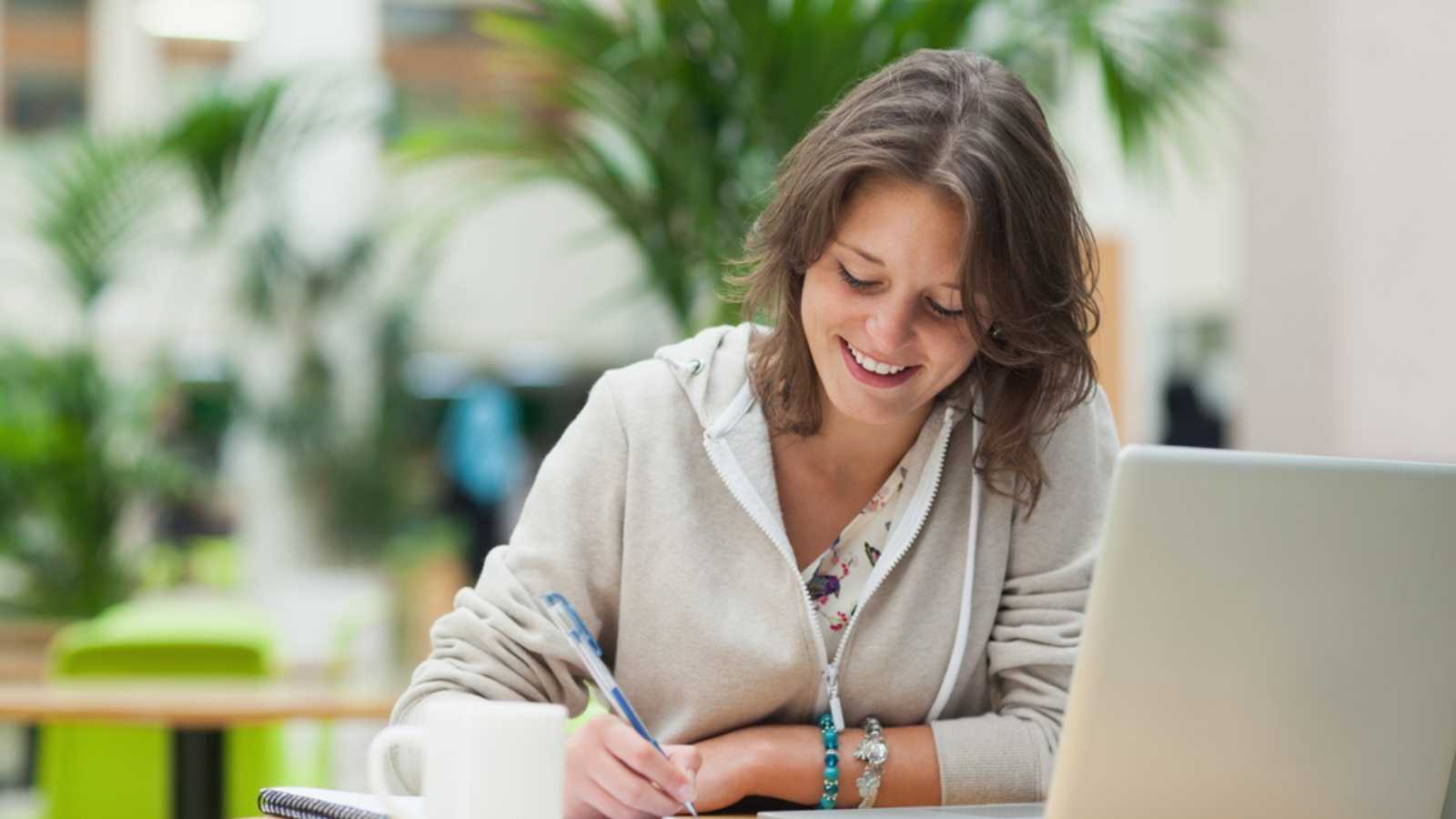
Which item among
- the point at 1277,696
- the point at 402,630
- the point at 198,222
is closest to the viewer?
the point at 1277,696

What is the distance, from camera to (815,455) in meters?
1.65

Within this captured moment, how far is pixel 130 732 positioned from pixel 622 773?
2.14m

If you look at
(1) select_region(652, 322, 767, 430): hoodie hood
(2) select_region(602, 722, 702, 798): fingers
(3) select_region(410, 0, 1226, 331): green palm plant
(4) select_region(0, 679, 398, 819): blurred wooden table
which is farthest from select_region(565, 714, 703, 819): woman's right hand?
(3) select_region(410, 0, 1226, 331): green palm plant

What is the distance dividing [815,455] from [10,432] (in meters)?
4.03

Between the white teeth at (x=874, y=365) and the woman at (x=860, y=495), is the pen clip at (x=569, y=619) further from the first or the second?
the white teeth at (x=874, y=365)

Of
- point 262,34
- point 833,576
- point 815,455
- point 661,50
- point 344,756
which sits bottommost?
point 344,756

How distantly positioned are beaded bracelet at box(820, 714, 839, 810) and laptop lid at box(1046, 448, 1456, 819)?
42 cm

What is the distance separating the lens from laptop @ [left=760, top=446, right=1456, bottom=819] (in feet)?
3.26

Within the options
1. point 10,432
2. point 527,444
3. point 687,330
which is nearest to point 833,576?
point 687,330

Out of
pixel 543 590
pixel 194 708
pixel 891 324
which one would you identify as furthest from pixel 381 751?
pixel 194 708

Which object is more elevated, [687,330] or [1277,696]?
[687,330]

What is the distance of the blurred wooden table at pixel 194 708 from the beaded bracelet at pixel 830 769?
1217 millimetres

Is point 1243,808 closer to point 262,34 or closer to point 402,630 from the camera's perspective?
point 402,630

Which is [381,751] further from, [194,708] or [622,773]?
[194,708]
